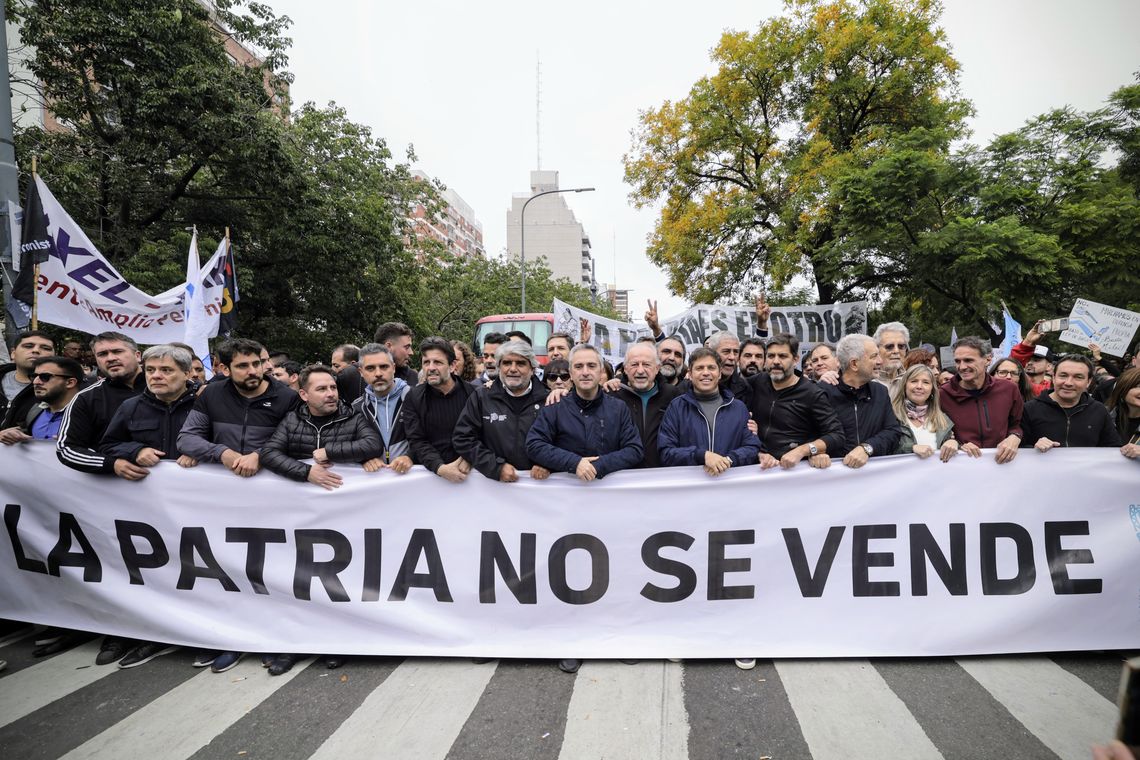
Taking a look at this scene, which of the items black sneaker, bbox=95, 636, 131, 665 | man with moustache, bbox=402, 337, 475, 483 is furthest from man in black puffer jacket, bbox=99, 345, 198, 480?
man with moustache, bbox=402, 337, 475, 483

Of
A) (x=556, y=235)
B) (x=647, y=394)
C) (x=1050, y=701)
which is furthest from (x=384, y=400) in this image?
(x=556, y=235)

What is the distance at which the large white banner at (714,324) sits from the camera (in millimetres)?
10500

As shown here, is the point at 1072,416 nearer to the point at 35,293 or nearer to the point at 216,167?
the point at 35,293

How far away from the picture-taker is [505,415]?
4.18 m

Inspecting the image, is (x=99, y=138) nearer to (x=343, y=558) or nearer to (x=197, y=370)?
(x=197, y=370)

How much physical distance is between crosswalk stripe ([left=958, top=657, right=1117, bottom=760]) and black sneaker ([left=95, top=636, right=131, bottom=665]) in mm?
5173

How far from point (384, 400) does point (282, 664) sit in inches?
72.4

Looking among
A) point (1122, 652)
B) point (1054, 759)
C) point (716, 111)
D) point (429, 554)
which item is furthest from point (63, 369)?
point (716, 111)

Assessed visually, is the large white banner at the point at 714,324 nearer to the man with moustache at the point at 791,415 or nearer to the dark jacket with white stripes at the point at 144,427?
the man with moustache at the point at 791,415

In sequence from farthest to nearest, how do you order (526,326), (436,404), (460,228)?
(460,228) → (526,326) → (436,404)

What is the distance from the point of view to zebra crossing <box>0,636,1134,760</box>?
116 inches

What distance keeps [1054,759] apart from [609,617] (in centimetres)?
220

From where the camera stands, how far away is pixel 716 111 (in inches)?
864

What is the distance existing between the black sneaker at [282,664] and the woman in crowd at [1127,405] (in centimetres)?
559
